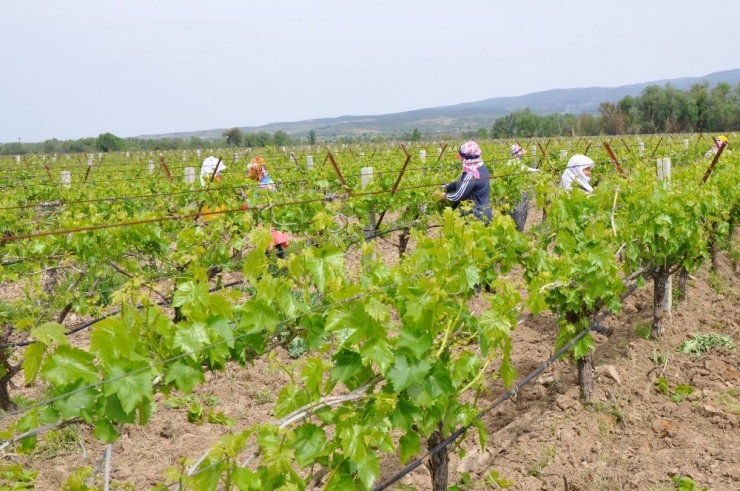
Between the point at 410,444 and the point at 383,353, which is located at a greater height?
the point at 383,353

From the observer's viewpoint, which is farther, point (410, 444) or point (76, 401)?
point (410, 444)

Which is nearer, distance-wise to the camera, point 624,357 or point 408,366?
point 408,366

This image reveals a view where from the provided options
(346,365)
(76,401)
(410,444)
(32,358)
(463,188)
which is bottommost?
(410,444)

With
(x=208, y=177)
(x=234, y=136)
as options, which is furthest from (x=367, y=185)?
(x=234, y=136)

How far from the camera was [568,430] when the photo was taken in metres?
4.21

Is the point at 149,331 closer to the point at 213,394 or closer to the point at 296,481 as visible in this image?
the point at 296,481

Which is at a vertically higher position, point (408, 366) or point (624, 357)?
point (408, 366)

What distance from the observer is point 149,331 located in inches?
80.9

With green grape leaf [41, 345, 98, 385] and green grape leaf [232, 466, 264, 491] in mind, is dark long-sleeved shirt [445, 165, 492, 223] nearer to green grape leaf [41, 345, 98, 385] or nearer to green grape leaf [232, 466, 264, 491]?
green grape leaf [232, 466, 264, 491]

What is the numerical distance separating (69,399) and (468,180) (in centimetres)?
556

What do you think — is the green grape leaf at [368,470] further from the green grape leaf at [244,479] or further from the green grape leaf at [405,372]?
the green grape leaf at [244,479]

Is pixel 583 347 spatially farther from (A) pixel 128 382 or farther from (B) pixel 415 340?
(A) pixel 128 382

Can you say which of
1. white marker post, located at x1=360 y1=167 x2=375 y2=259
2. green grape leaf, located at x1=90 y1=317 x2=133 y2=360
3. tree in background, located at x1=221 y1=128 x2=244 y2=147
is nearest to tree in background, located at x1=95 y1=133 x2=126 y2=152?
tree in background, located at x1=221 y1=128 x2=244 y2=147

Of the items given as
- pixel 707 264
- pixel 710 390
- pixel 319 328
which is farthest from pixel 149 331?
pixel 707 264
